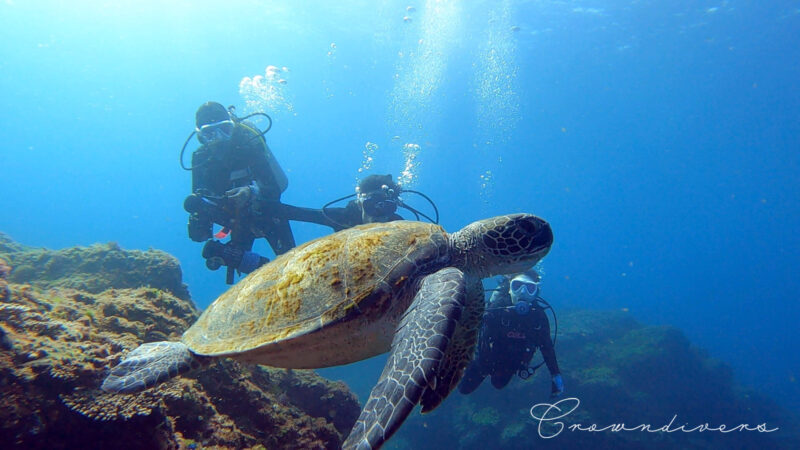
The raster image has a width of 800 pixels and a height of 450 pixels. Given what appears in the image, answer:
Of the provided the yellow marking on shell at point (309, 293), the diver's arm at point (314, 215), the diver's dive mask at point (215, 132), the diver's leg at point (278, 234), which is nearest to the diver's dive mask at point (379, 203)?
the diver's arm at point (314, 215)

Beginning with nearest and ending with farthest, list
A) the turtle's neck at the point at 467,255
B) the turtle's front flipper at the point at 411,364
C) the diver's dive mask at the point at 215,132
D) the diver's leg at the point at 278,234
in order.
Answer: the turtle's front flipper at the point at 411,364, the turtle's neck at the point at 467,255, the diver's leg at the point at 278,234, the diver's dive mask at the point at 215,132

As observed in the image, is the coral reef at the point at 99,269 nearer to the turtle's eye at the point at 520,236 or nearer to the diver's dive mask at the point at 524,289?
the turtle's eye at the point at 520,236

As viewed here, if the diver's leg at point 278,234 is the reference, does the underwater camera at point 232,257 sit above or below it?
below

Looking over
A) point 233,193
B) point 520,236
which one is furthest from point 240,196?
point 520,236

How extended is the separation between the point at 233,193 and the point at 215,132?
2394 millimetres

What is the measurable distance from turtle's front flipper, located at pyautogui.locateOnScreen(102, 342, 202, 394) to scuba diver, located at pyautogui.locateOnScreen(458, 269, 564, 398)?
5.70 meters

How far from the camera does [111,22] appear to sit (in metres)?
54.8

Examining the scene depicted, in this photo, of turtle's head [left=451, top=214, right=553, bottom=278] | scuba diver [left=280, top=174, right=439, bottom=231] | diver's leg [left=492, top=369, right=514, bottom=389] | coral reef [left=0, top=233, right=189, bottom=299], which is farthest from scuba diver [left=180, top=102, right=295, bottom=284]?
diver's leg [left=492, top=369, right=514, bottom=389]

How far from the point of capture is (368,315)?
2.70 m

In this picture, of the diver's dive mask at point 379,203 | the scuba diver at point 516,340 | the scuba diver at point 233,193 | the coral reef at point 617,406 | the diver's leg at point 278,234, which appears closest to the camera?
the scuba diver at point 233,193

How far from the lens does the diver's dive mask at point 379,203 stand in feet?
23.0

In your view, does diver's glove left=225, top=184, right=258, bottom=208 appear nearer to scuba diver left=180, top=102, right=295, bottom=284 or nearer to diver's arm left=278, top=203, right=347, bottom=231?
scuba diver left=180, top=102, right=295, bottom=284

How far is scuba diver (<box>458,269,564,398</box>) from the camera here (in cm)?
661

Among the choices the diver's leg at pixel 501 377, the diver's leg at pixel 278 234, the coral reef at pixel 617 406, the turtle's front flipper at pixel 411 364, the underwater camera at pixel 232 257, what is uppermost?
the diver's leg at pixel 278 234
